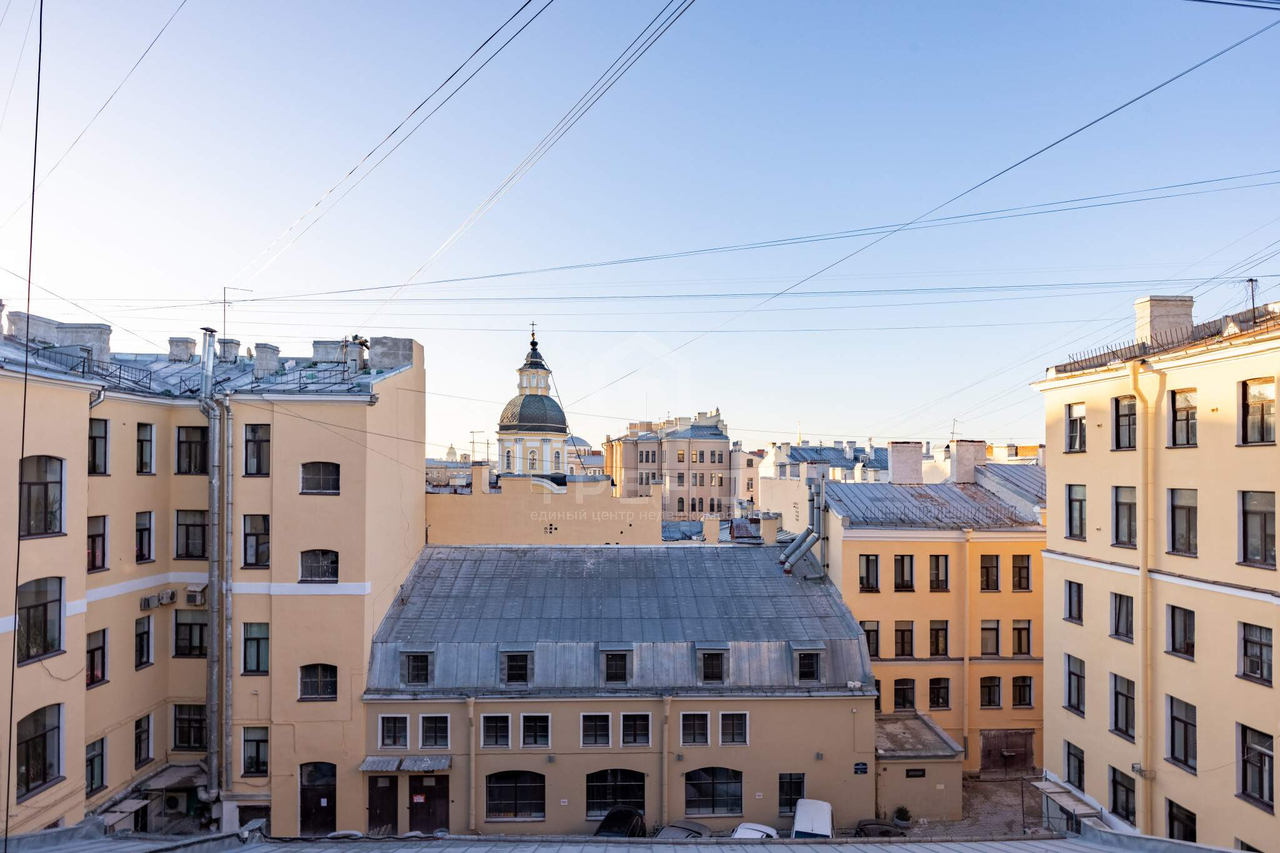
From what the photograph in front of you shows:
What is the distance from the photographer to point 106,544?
1959 centimetres

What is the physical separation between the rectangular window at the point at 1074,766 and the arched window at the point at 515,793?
1360 cm

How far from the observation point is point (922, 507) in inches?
1096

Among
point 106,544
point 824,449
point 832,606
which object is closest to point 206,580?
point 106,544

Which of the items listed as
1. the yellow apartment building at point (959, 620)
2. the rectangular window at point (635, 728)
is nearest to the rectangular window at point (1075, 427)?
the yellow apartment building at point (959, 620)

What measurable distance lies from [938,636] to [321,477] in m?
20.4

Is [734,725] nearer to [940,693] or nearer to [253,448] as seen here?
[940,693]

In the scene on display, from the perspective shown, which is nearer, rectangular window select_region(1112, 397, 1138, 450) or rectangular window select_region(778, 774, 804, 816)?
rectangular window select_region(1112, 397, 1138, 450)

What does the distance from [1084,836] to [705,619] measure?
1211 centimetres

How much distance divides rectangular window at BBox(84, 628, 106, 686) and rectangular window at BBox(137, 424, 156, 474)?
14.3 ft

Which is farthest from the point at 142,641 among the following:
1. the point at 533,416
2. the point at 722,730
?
the point at 533,416

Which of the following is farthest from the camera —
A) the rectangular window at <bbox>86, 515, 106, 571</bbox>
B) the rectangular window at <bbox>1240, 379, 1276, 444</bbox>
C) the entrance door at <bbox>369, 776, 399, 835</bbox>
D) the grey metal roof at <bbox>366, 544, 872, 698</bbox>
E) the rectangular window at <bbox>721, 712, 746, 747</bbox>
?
the grey metal roof at <bbox>366, 544, 872, 698</bbox>

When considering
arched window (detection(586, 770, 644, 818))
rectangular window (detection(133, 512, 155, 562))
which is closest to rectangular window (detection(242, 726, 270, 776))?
rectangular window (detection(133, 512, 155, 562))

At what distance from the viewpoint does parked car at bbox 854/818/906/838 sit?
20.0 metres

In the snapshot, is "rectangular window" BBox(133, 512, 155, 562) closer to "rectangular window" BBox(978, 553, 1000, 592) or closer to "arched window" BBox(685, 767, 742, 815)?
"arched window" BBox(685, 767, 742, 815)
